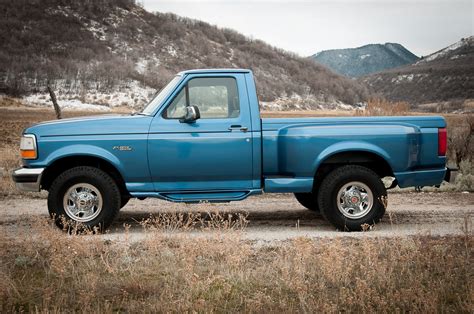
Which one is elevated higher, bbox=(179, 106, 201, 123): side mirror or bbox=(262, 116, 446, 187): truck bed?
bbox=(179, 106, 201, 123): side mirror

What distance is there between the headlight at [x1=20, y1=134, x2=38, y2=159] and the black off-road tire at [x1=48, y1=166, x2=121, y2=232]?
44 centimetres

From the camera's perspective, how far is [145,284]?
5.63m

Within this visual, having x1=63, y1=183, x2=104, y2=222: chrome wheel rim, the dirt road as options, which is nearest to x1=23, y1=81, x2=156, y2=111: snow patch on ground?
the dirt road

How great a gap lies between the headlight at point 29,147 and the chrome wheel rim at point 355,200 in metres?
4.01

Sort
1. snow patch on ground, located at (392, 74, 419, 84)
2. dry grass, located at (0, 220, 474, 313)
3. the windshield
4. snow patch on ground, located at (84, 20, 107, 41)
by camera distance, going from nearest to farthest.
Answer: dry grass, located at (0, 220, 474, 313) < the windshield < snow patch on ground, located at (84, 20, 107, 41) < snow patch on ground, located at (392, 74, 419, 84)

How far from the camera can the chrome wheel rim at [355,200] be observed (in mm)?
8273

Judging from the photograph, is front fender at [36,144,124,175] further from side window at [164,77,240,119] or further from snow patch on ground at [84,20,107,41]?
snow patch on ground at [84,20,107,41]

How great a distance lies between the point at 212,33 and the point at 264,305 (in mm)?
82867

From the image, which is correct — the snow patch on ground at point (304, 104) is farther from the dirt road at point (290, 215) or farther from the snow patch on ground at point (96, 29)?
the dirt road at point (290, 215)

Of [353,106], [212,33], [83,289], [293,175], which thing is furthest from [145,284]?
[212,33]

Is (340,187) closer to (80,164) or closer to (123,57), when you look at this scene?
(80,164)

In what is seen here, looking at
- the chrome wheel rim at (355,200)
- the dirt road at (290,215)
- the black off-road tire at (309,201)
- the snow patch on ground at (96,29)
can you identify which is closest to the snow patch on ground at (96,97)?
the snow patch on ground at (96,29)

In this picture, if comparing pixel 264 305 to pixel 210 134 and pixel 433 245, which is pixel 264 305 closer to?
pixel 433 245

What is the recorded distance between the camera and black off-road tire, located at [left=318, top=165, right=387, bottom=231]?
8.20 meters
